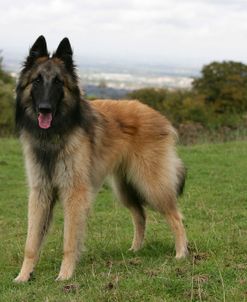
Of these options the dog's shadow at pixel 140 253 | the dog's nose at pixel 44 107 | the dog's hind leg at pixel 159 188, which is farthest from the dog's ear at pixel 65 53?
the dog's shadow at pixel 140 253

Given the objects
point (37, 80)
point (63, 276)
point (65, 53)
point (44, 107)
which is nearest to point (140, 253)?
point (63, 276)

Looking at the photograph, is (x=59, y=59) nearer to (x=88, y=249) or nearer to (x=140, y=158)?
(x=140, y=158)

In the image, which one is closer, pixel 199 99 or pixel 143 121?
pixel 143 121

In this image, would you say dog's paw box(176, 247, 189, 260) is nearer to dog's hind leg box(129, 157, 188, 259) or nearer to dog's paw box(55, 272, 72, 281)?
dog's hind leg box(129, 157, 188, 259)

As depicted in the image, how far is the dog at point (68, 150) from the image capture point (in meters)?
5.83

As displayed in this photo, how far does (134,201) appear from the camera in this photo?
7.21 m

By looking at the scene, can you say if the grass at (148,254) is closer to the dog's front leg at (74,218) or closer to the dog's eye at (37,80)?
the dog's front leg at (74,218)

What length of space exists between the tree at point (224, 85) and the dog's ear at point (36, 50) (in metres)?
34.9

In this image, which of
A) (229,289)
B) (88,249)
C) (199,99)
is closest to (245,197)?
(88,249)

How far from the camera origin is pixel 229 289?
442cm

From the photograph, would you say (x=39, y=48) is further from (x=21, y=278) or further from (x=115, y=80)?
(x=115, y=80)

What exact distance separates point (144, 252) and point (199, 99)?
33036 millimetres

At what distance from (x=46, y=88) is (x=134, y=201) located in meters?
2.28

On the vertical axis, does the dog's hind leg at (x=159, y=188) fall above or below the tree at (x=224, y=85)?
above
